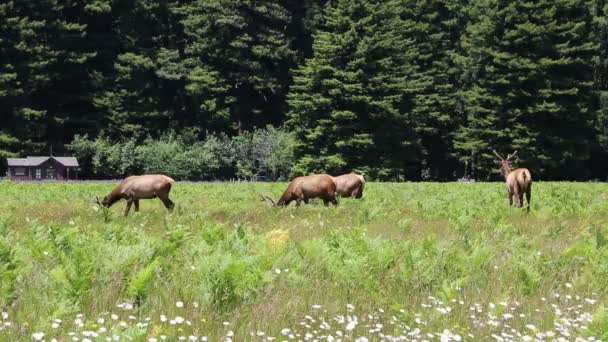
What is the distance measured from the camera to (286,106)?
234ft

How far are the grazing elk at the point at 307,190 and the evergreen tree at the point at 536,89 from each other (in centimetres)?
3556

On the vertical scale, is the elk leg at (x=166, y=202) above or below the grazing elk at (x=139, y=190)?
below

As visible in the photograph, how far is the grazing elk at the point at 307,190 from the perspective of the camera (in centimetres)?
2339

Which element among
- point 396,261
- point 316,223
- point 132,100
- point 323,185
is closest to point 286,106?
point 132,100

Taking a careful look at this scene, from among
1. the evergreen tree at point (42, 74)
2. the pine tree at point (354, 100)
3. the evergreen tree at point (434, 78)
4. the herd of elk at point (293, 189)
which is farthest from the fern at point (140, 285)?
the evergreen tree at point (42, 74)

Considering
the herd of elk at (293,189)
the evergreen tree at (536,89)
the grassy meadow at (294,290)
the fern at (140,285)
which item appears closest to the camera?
the grassy meadow at (294,290)

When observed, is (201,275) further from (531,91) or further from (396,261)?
(531,91)

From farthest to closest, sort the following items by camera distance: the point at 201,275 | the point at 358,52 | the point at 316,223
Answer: the point at 358,52
the point at 316,223
the point at 201,275

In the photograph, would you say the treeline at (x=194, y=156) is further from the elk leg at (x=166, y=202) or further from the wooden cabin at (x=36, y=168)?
A: the elk leg at (x=166, y=202)

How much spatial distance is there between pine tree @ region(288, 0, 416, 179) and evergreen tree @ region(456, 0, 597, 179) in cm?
696

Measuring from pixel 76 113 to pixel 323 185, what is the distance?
166ft

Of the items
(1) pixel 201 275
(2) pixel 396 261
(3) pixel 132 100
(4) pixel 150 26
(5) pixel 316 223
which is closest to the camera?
(1) pixel 201 275

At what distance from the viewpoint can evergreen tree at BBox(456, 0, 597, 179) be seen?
188 ft

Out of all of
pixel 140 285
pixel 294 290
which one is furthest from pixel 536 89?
pixel 140 285
